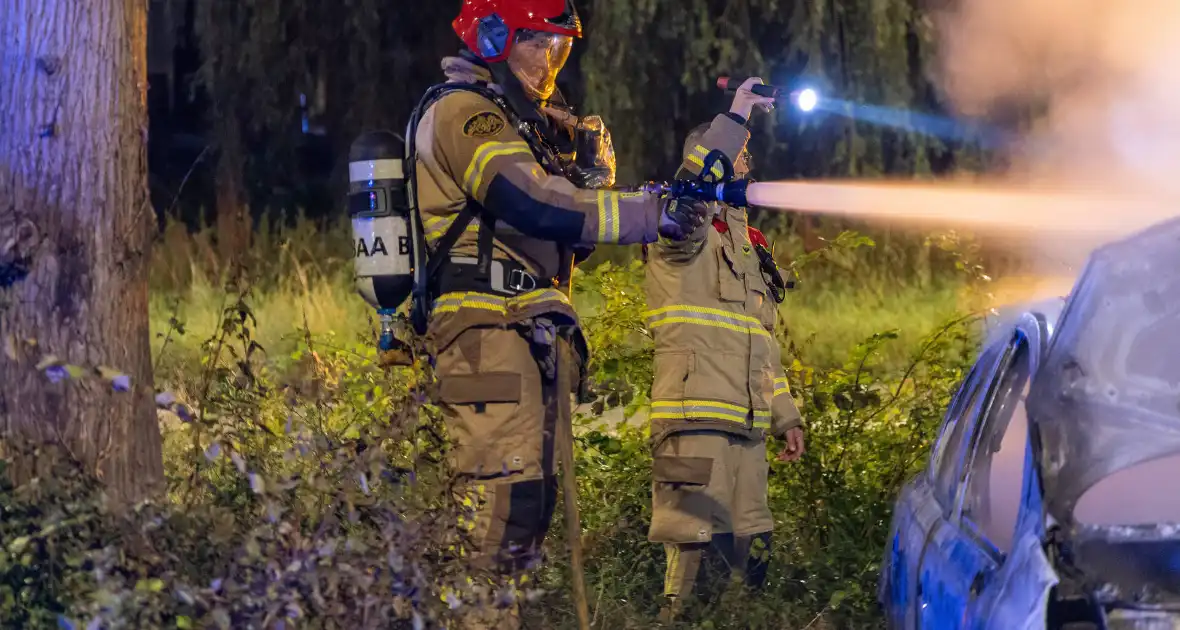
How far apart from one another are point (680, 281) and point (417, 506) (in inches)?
56.9

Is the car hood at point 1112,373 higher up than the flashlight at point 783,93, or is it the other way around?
the flashlight at point 783,93

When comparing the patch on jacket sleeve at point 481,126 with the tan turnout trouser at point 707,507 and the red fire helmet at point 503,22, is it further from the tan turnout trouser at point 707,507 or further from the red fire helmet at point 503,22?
the tan turnout trouser at point 707,507

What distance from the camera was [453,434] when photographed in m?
4.14

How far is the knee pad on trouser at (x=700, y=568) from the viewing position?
4.98 m

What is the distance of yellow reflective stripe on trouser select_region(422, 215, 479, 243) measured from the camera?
13.6ft

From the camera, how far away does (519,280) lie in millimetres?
4152

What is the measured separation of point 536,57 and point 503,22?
0.50 feet

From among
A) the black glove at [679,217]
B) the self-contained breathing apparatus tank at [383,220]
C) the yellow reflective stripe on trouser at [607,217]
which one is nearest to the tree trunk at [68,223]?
the self-contained breathing apparatus tank at [383,220]

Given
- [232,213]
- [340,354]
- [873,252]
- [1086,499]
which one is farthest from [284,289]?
[1086,499]

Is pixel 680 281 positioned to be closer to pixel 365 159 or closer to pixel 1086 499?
pixel 365 159

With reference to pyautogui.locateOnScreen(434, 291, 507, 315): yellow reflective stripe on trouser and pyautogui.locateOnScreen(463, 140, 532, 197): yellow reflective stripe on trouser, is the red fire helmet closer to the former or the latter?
pyautogui.locateOnScreen(463, 140, 532, 197): yellow reflective stripe on trouser

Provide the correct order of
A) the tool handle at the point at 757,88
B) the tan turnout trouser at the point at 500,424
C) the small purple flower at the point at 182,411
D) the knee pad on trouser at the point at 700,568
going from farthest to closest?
the knee pad on trouser at the point at 700,568
the tool handle at the point at 757,88
the tan turnout trouser at the point at 500,424
the small purple flower at the point at 182,411

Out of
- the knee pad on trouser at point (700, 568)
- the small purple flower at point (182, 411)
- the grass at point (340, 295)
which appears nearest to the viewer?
the small purple flower at point (182, 411)

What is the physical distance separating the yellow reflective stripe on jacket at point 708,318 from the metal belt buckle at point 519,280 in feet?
2.87
